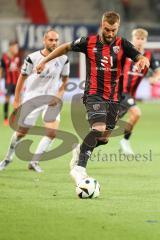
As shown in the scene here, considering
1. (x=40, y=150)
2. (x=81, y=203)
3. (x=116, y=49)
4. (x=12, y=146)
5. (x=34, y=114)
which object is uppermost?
(x=116, y=49)

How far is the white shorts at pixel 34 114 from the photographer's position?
10742 millimetres

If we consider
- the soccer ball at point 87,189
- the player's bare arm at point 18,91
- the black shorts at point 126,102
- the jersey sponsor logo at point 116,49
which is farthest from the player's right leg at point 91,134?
the black shorts at point 126,102

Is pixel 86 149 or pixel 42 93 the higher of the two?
pixel 86 149

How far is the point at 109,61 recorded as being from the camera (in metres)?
8.81

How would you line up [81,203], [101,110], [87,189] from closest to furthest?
1. [81,203]
2. [87,189]
3. [101,110]

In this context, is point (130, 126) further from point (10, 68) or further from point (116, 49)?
point (10, 68)

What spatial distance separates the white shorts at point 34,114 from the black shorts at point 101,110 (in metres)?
1.80

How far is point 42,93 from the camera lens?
1094cm

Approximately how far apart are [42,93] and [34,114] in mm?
356

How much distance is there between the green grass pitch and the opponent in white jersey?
15.1 inches

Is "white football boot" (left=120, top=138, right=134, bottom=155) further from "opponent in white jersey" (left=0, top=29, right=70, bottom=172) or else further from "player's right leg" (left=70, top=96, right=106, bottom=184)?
"player's right leg" (left=70, top=96, right=106, bottom=184)

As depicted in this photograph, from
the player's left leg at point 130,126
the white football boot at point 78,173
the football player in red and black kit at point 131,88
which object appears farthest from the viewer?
the player's left leg at point 130,126

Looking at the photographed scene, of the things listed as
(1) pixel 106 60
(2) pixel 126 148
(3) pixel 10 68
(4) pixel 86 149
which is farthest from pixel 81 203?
(3) pixel 10 68

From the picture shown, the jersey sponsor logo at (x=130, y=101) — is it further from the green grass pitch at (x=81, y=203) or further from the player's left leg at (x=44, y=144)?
the player's left leg at (x=44, y=144)
